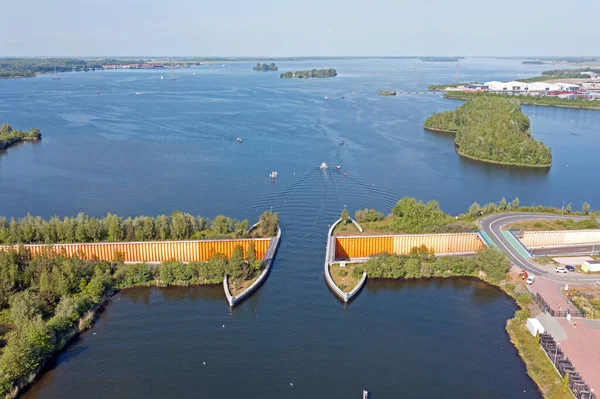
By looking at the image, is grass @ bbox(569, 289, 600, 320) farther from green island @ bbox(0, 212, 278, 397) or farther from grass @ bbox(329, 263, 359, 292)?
green island @ bbox(0, 212, 278, 397)

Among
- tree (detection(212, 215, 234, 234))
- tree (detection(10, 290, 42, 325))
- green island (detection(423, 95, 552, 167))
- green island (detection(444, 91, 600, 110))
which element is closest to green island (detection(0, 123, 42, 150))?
tree (detection(212, 215, 234, 234))

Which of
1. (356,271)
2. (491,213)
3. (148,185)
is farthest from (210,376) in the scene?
(148,185)

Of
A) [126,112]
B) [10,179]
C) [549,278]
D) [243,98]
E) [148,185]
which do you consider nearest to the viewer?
[549,278]

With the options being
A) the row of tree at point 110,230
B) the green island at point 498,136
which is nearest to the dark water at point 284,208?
the green island at point 498,136

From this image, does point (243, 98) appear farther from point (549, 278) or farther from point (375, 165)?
point (549, 278)

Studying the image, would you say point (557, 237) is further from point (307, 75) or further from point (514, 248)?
point (307, 75)
